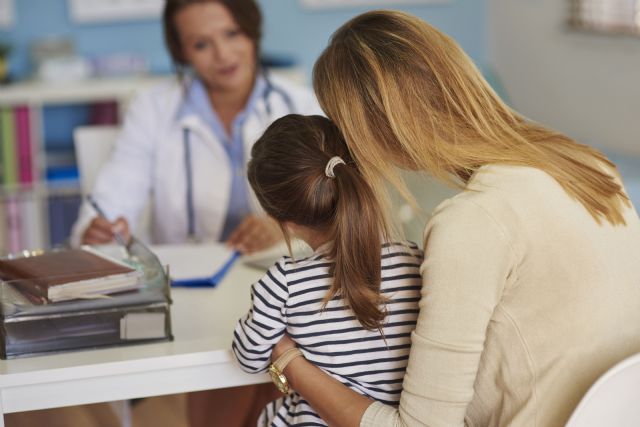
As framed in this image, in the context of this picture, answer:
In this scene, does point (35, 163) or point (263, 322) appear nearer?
point (263, 322)

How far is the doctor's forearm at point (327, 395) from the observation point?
1276mm

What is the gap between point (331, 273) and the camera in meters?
1.29

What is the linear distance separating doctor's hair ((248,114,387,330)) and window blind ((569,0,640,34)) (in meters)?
1.90

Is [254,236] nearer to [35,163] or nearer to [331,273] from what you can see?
[331,273]

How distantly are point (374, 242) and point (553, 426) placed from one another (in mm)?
336

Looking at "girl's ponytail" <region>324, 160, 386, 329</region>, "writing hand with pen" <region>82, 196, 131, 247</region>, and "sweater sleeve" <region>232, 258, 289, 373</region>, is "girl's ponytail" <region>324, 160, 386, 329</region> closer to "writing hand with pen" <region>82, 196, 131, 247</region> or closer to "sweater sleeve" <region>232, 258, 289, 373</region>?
"sweater sleeve" <region>232, 258, 289, 373</region>

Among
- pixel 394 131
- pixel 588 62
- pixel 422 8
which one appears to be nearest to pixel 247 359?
pixel 394 131

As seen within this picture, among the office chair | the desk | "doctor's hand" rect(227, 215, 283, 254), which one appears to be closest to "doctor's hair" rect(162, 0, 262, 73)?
"doctor's hand" rect(227, 215, 283, 254)

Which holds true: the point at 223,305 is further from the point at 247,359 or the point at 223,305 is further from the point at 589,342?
the point at 589,342

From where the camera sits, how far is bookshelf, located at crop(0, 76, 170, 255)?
3434mm

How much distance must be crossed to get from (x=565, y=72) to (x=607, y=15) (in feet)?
1.02

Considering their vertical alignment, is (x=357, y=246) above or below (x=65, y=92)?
above

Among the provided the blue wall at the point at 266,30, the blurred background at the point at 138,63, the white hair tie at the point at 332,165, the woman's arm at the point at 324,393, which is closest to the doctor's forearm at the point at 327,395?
the woman's arm at the point at 324,393

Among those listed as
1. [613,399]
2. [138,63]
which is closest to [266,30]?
[138,63]
